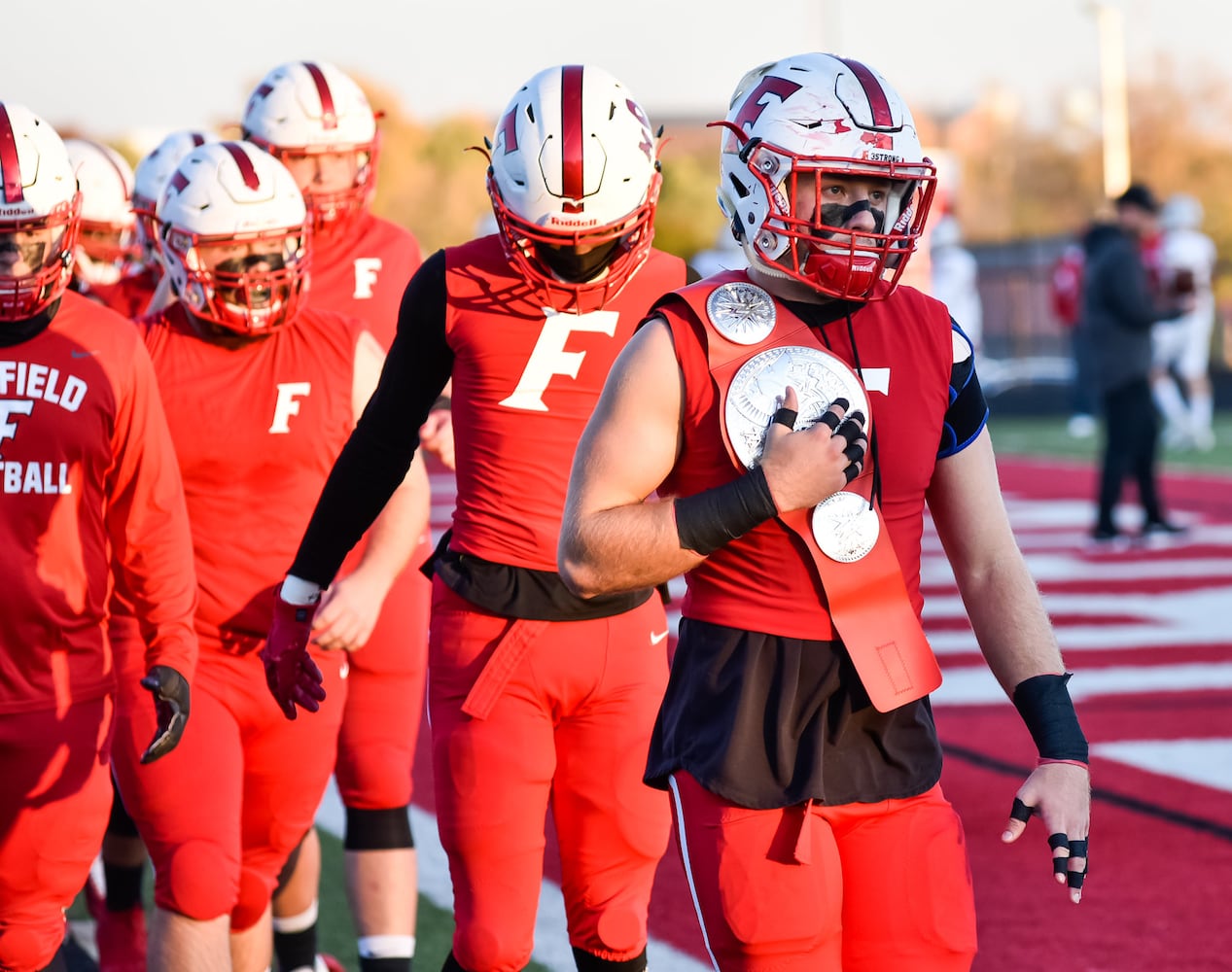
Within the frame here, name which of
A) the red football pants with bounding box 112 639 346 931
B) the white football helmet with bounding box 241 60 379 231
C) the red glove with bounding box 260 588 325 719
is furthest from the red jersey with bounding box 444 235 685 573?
the white football helmet with bounding box 241 60 379 231

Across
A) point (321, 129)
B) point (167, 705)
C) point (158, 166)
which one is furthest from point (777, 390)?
point (158, 166)

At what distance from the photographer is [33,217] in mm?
4273

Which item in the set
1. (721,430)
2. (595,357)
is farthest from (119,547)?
(721,430)

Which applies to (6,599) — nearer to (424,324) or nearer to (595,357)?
(424,324)

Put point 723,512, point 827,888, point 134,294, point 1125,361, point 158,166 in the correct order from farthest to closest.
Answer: point 1125,361 → point 158,166 → point 134,294 → point 827,888 → point 723,512

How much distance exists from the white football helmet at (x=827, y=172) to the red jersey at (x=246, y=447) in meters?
1.87

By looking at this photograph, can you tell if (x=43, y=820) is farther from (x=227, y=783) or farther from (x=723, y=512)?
(x=723, y=512)

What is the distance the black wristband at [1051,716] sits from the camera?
3152 mm

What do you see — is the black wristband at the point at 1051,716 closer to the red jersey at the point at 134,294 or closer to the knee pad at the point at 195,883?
the knee pad at the point at 195,883

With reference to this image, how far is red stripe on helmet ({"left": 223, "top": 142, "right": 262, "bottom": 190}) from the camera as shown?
4957 mm

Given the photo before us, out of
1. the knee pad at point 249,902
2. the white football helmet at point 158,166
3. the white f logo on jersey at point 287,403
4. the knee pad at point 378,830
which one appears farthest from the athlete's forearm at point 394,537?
the white football helmet at point 158,166

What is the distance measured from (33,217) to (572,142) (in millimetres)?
1199

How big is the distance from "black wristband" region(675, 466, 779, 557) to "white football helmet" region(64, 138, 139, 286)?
482 cm

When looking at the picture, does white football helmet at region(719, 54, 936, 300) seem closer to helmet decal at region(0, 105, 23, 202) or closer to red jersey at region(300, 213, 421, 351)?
helmet decal at region(0, 105, 23, 202)
